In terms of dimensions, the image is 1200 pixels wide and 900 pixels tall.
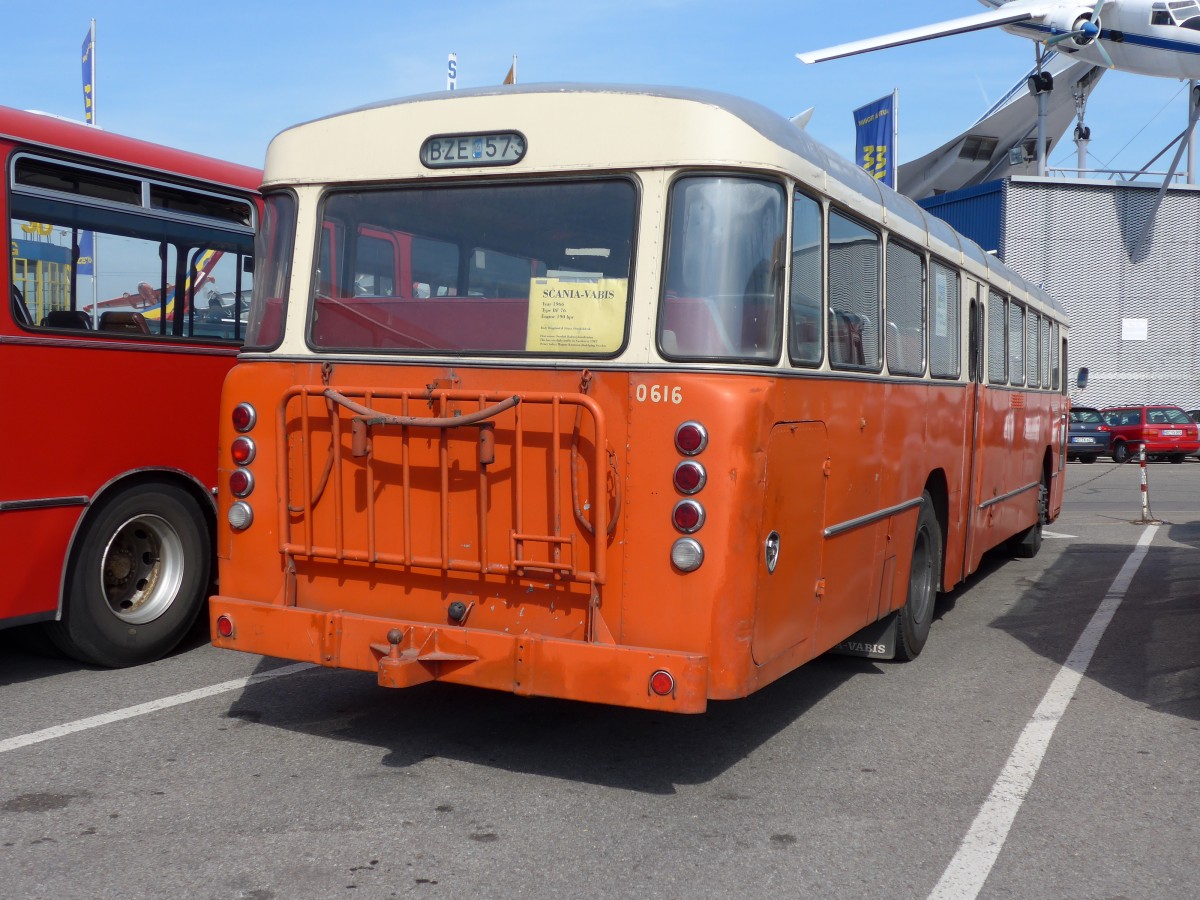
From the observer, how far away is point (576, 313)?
526 centimetres

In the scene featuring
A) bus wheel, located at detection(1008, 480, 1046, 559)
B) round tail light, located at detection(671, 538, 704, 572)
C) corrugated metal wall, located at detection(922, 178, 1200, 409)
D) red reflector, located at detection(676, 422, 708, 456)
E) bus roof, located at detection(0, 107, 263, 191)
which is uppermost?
corrugated metal wall, located at detection(922, 178, 1200, 409)

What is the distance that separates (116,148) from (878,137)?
1204 inches

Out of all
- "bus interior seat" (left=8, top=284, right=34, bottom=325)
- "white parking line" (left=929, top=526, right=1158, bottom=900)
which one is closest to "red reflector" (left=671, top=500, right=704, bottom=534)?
"white parking line" (left=929, top=526, right=1158, bottom=900)

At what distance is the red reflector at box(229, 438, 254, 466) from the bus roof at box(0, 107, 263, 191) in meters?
2.20

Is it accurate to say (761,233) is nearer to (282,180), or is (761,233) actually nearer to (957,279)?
(282,180)

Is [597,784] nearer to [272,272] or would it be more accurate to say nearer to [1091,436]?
[272,272]

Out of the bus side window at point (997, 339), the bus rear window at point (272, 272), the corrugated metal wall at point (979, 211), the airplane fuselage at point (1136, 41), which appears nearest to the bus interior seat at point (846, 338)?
the bus rear window at point (272, 272)

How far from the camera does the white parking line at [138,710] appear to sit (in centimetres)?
579

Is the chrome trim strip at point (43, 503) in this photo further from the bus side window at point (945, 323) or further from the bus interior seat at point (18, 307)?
the bus side window at point (945, 323)

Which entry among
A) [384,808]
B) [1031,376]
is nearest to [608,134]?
[384,808]

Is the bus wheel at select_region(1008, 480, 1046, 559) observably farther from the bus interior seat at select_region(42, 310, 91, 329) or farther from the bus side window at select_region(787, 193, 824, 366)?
the bus interior seat at select_region(42, 310, 91, 329)

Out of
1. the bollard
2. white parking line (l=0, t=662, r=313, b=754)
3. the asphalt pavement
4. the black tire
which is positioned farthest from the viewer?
the bollard

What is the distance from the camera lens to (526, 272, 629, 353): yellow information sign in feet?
16.9

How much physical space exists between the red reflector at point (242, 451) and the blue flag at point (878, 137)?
30.3 meters
